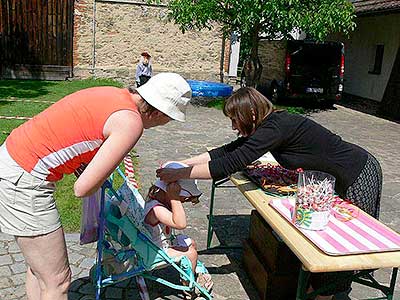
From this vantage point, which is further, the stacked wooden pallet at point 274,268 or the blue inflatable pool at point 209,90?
the blue inflatable pool at point 209,90

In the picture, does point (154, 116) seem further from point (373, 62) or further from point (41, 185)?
point (373, 62)

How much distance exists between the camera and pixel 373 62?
15953 millimetres

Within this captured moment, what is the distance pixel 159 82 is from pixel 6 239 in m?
2.50

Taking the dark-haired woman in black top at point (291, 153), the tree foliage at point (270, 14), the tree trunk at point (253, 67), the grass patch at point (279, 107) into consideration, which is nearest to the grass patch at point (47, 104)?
the dark-haired woman in black top at point (291, 153)

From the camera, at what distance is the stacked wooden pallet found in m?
3.16

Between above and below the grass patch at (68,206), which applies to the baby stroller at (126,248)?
above

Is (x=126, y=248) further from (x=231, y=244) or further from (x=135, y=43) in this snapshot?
(x=135, y=43)

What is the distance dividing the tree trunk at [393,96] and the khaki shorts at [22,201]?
1283cm

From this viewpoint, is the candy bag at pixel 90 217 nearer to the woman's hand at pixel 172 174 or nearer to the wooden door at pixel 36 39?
the woman's hand at pixel 172 174

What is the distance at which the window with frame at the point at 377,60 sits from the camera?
1554 cm

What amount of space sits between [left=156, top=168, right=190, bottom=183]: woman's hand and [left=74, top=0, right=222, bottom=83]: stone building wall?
14187 millimetres

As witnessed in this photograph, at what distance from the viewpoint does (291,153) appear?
2826 mm

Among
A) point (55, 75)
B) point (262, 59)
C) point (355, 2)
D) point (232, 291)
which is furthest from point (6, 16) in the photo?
point (232, 291)

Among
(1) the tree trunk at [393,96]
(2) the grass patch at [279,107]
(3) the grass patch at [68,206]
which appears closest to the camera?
(3) the grass patch at [68,206]
